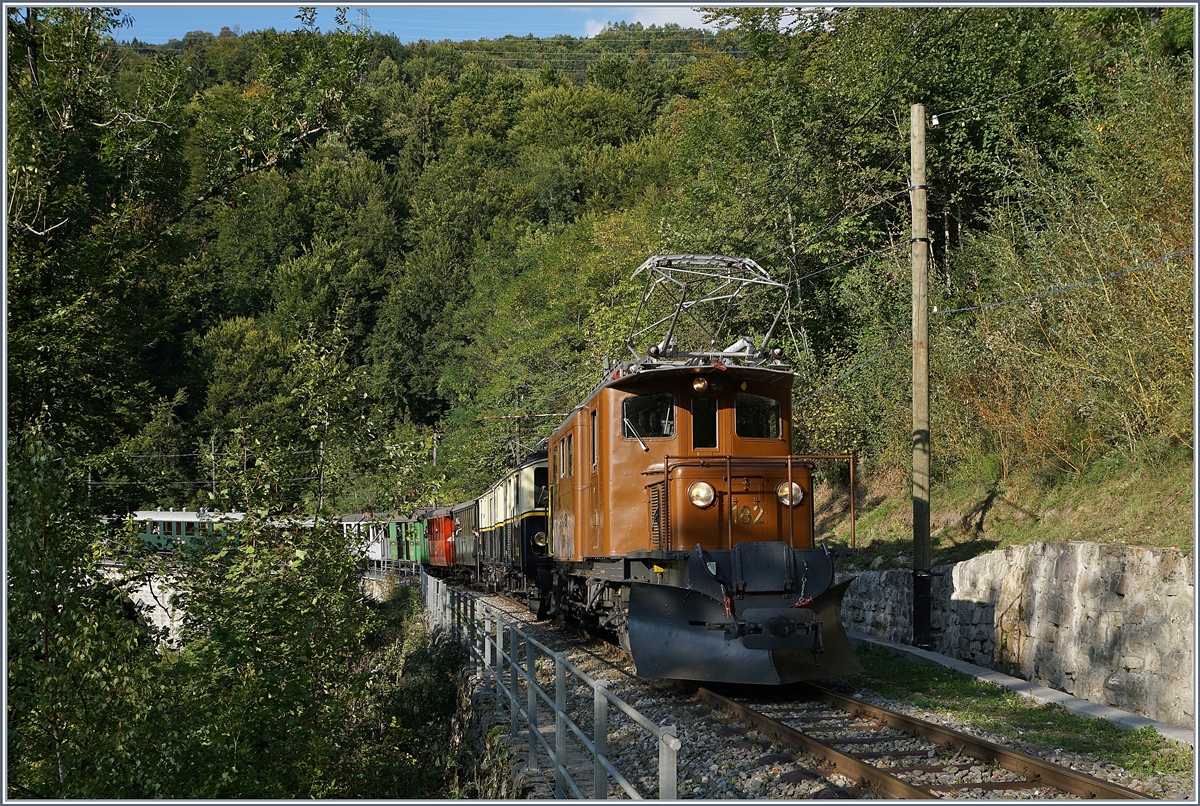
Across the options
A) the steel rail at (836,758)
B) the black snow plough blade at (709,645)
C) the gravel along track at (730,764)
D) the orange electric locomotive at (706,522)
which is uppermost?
the orange electric locomotive at (706,522)

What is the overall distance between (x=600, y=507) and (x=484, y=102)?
84.4 meters

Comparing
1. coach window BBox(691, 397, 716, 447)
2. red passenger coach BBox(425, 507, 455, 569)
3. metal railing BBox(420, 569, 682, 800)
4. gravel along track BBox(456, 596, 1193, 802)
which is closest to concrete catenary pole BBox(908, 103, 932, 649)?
gravel along track BBox(456, 596, 1193, 802)

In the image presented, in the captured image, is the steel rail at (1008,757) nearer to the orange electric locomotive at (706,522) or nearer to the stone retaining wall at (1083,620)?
the orange electric locomotive at (706,522)

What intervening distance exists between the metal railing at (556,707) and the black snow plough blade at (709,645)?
0.74 meters

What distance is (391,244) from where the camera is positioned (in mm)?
79188

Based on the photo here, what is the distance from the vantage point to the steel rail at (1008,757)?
251 inches

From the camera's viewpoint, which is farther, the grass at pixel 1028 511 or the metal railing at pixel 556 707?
the grass at pixel 1028 511

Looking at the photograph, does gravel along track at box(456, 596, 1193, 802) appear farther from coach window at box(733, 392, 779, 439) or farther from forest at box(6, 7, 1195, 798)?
forest at box(6, 7, 1195, 798)

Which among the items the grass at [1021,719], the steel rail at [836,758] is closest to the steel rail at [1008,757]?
the steel rail at [836,758]

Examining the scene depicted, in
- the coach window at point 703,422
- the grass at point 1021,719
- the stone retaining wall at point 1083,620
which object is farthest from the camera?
the coach window at point 703,422

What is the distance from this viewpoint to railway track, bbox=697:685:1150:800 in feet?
21.9

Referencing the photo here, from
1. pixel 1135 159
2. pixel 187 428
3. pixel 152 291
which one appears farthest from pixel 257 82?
pixel 187 428

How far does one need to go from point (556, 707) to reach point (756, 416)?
5320 mm

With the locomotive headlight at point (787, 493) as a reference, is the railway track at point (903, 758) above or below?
below
